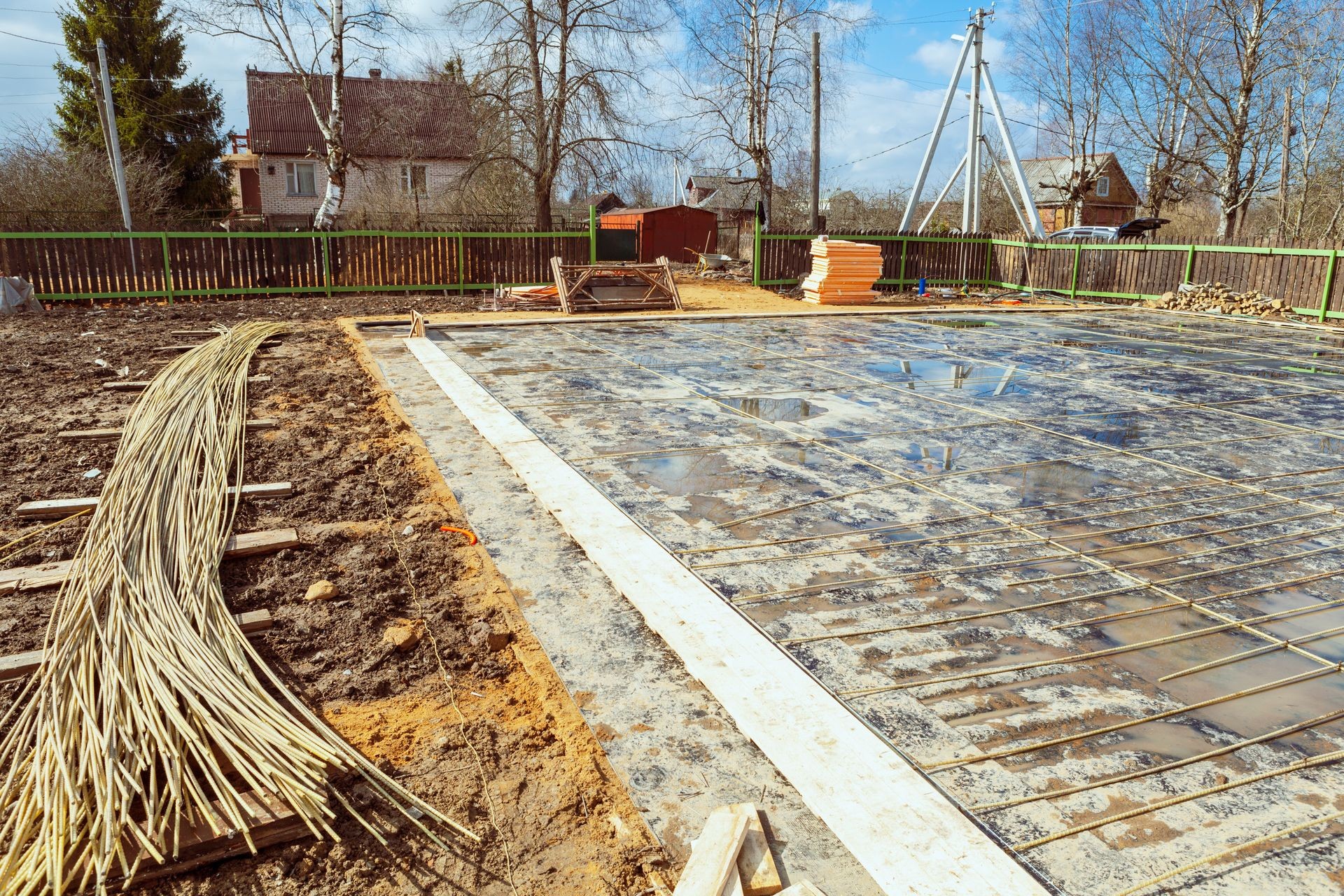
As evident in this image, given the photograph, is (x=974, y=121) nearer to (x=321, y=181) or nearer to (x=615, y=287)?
(x=615, y=287)

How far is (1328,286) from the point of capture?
14.4 meters

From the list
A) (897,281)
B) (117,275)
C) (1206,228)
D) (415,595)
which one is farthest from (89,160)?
(1206,228)

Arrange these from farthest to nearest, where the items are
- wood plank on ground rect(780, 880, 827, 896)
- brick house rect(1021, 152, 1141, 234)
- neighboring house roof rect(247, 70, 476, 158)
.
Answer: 1. brick house rect(1021, 152, 1141, 234)
2. neighboring house roof rect(247, 70, 476, 158)
3. wood plank on ground rect(780, 880, 827, 896)

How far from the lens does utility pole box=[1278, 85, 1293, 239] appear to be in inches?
1056

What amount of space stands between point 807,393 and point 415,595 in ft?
15.9

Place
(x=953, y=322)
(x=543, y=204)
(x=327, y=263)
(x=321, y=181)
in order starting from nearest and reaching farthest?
1. (x=953, y=322)
2. (x=327, y=263)
3. (x=543, y=204)
4. (x=321, y=181)

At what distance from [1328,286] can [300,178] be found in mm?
34505

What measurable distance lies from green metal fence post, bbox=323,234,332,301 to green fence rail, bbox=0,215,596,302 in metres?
0.02

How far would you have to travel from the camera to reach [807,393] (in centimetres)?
763

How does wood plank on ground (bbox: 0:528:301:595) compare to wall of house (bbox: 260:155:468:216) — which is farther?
wall of house (bbox: 260:155:468:216)

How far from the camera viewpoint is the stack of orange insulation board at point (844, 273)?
17000 mm

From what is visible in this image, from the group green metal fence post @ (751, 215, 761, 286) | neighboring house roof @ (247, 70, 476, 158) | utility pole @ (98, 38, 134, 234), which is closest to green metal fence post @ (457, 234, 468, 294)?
green metal fence post @ (751, 215, 761, 286)

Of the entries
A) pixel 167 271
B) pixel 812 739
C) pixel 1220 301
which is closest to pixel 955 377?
pixel 812 739

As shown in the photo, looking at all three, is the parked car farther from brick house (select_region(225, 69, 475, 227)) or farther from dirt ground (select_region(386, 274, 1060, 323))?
brick house (select_region(225, 69, 475, 227))
